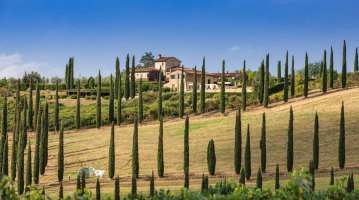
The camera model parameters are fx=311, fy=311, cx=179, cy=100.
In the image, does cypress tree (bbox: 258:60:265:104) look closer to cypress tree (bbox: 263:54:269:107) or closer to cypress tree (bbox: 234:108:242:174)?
cypress tree (bbox: 263:54:269:107)

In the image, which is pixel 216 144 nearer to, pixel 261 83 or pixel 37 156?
pixel 261 83

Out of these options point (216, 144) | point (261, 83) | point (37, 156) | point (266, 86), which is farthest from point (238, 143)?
point (261, 83)

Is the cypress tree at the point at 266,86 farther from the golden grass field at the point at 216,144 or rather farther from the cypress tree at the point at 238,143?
the cypress tree at the point at 238,143

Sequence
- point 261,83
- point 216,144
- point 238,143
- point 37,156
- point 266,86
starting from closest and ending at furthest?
point 238,143, point 37,156, point 216,144, point 266,86, point 261,83

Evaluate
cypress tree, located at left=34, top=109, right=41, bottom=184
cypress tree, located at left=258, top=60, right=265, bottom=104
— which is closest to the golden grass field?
cypress tree, located at left=34, top=109, right=41, bottom=184

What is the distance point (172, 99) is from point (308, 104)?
2625 cm

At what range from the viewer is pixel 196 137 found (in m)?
42.8

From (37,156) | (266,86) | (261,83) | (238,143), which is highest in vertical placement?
(261,83)

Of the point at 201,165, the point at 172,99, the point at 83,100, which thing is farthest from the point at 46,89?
the point at 201,165

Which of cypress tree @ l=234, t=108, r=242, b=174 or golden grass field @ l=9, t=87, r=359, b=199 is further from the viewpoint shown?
golden grass field @ l=9, t=87, r=359, b=199

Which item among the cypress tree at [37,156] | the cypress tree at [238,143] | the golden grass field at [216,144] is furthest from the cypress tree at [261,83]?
the cypress tree at [37,156]

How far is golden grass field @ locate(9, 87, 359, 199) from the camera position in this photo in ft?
99.1

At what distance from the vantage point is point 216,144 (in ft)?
130

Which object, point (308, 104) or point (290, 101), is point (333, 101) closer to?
point (308, 104)
